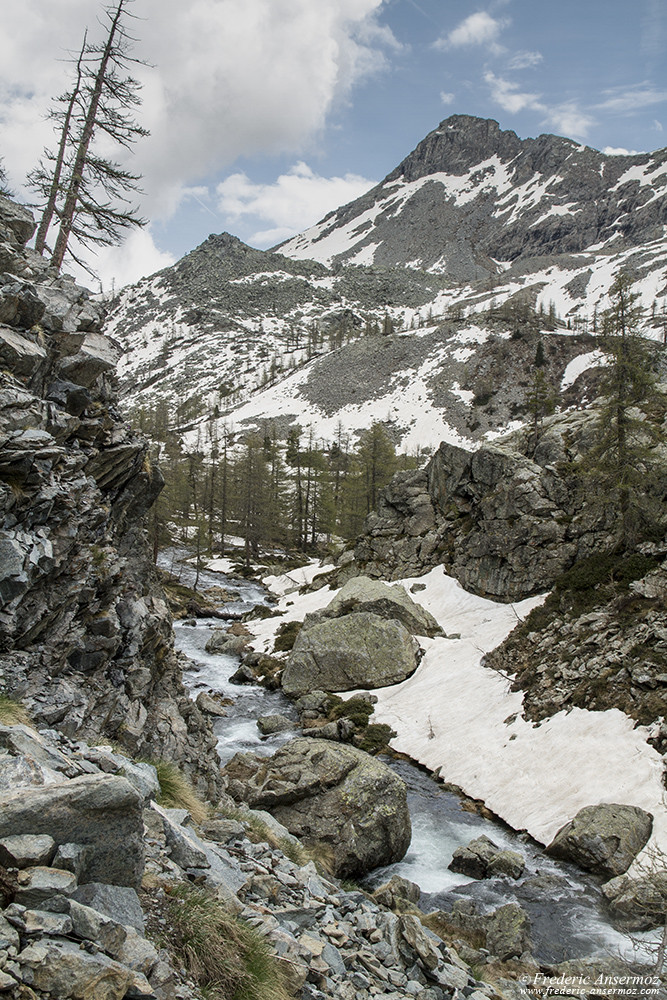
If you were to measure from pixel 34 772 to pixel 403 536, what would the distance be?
3212 cm

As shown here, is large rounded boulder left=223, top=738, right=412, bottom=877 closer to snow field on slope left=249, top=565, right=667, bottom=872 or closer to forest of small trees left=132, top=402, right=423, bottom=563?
snow field on slope left=249, top=565, right=667, bottom=872

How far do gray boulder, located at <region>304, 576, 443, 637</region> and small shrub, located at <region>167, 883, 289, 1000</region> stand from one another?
2149 centimetres

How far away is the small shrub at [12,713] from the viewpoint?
22.5ft

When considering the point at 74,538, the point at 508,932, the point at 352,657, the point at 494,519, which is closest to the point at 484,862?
the point at 508,932

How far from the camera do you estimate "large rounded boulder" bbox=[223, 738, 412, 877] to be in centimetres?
1228

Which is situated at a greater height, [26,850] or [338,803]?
[26,850]

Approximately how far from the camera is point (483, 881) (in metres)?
12.1

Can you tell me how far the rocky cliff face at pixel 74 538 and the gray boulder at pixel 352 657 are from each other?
31.1 feet

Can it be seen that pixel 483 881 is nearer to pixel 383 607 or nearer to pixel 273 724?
pixel 273 724

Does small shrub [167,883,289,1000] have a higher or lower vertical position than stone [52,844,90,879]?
lower

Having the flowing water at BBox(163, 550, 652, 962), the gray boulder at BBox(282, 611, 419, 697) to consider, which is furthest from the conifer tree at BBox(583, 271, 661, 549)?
the flowing water at BBox(163, 550, 652, 962)

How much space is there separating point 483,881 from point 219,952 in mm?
9951

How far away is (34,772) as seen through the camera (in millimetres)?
4602

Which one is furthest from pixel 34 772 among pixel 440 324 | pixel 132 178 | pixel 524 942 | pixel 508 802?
pixel 440 324
